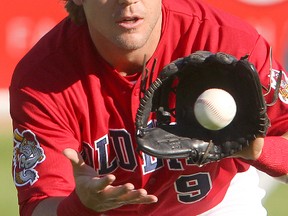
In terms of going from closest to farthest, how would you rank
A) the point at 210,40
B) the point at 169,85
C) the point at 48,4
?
1. the point at 169,85
2. the point at 210,40
3. the point at 48,4

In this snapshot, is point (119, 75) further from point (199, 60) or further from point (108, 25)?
point (199, 60)

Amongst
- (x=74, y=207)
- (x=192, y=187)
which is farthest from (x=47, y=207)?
(x=192, y=187)

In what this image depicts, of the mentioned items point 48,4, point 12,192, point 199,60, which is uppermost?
point 199,60

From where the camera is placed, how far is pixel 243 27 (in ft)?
12.2

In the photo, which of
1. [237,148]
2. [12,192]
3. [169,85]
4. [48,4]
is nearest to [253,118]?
[237,148]

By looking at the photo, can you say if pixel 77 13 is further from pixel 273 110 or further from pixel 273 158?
pixel 273 158

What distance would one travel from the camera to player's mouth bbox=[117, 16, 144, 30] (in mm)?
3398

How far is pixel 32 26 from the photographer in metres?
6.62

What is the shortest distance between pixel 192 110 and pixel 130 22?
0.41 m

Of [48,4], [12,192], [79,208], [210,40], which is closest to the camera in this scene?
[79,208]

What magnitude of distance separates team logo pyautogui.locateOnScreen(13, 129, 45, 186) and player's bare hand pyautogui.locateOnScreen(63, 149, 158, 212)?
44cm

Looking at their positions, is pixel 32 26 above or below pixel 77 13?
below

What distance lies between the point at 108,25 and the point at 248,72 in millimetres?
623

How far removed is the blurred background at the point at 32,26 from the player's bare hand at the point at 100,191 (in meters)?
3.17
